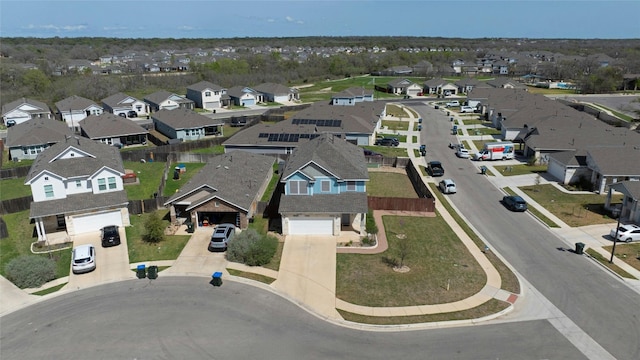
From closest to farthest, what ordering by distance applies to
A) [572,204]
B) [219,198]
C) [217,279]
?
[217,279] → [219,198] → [572,204]

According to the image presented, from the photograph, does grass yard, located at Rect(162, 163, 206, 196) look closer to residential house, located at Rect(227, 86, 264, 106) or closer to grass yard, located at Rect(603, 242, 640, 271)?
grass yard, located at Rect(603, 242, 640, 271)

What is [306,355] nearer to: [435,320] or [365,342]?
[365,342]

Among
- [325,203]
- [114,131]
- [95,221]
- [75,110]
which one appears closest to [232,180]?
[325,203]

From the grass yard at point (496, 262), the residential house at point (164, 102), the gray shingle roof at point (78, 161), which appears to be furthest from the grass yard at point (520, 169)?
the residential house at point (164, 102)

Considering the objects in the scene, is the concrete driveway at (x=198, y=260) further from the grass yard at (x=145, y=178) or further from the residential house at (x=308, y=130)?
the residential house at (x=308, y=130)

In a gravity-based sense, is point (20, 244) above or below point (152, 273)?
below

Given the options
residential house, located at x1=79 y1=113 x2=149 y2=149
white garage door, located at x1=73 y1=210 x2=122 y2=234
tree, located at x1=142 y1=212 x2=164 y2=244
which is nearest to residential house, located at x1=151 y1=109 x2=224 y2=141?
residential house, located at x1=79 y1=113 x2=149 y2=149

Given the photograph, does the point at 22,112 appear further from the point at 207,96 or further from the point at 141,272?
the point at 141,272
